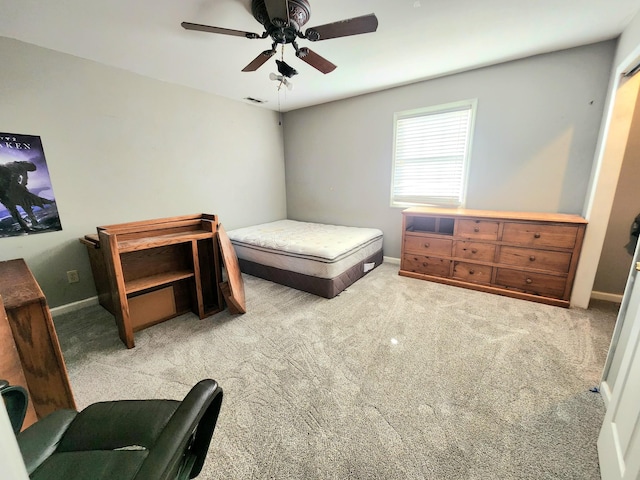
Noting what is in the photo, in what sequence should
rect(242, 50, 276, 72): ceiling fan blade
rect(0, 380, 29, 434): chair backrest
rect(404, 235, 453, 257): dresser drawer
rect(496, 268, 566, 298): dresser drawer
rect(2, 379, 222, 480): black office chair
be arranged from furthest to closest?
rect(404, 235, 453, 257): dresser drawer, rect(496, 268, 566, 298): dresser drawer, rect(242, 50, 276, 72): ceiling fan blade, rect(0, 380, 29, 434): chair backrest, rect(2, 379, 222, 480): black office chair

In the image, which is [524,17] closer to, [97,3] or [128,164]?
[97,3]

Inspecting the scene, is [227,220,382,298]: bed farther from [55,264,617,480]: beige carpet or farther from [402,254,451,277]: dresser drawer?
[402,254,451,277]: dresser drawer

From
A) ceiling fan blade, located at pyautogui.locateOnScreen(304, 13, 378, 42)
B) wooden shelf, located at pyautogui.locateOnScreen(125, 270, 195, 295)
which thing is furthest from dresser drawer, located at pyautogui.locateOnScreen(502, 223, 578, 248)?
wooden shelf, located at pyautogui.locateOnScreen(125, 270, 195, 295)

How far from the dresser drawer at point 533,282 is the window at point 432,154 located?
3.30 ft

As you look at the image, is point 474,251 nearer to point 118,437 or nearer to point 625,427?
point 625,427

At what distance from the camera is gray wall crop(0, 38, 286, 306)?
7.25 ft

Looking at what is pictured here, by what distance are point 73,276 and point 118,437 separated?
2.59m

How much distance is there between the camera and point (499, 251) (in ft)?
8.80

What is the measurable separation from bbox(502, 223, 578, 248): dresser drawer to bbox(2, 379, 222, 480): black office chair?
2.95 meters

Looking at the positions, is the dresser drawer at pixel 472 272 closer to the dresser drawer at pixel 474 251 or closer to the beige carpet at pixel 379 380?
the dresser drawer at pixel 474 251

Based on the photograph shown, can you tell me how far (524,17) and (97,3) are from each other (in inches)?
118

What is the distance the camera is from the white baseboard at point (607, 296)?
2.56 metres

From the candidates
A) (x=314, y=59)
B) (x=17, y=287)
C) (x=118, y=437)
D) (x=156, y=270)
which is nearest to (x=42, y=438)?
(x=118, y=437)


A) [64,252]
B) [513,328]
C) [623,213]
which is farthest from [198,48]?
[623,213]
